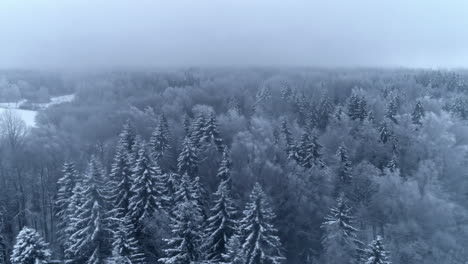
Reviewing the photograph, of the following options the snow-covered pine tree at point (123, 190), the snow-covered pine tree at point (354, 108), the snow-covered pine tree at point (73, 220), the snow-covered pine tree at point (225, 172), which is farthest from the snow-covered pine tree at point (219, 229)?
the snow-covered pine tree at point (354, 108)

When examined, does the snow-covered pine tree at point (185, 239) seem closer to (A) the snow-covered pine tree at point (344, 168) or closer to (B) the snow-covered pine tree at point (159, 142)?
(B) the snow-covered pine tree at point (159, 142)

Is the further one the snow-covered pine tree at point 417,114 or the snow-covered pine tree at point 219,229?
the snow-covered pine tree at point 417,114

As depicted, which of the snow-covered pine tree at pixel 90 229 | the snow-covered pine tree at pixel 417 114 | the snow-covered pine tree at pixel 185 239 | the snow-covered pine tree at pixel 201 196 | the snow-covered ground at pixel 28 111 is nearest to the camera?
the snow-covered pine tree at pixel 185 239

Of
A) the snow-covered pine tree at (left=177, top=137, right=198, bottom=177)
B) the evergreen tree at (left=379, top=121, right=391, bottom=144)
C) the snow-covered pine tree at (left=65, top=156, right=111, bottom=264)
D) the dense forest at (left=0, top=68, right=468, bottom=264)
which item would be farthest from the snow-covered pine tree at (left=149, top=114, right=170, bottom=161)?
the evergreen tree at (left=379, top=121, right=391, bottom=144)

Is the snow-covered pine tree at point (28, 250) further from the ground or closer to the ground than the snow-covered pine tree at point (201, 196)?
further from the ground

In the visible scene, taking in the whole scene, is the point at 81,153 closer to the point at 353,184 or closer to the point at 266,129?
the point at 266,129

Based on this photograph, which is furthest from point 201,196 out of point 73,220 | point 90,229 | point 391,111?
point 391,111

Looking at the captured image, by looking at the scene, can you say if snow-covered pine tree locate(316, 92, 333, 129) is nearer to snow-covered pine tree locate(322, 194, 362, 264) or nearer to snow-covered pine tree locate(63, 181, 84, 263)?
snow-covered pine tree locate(322, 194, 362, 264)
